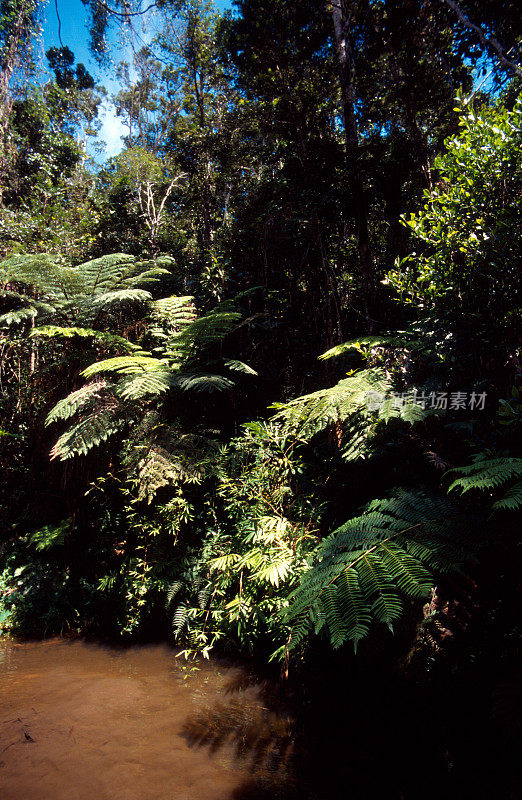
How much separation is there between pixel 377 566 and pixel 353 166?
4.88 m

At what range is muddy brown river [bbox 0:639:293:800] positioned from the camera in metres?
1.79

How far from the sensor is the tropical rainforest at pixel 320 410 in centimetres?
167

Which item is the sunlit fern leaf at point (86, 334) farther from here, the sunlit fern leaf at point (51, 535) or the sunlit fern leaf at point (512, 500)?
the sunlit fern leaf at point (512, 500)

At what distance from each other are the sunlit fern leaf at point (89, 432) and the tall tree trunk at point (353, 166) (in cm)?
294

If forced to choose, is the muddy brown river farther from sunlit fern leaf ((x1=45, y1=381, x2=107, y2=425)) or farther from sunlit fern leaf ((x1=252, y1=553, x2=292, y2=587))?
sunlit fern leaf ((x1=45, y1=381, x2=107, y2=425))

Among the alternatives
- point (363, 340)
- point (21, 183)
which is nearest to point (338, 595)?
point (363, 340)

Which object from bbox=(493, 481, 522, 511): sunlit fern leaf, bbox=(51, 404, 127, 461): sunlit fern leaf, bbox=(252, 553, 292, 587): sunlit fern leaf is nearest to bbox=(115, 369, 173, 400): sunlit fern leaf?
bbox=(51, 404, 127, 461): sunlit fern leaf

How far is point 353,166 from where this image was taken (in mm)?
4582

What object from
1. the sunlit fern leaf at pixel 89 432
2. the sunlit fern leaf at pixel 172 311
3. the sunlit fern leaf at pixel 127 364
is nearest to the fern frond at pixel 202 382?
the sunlit fern leaf at pixel 127 364

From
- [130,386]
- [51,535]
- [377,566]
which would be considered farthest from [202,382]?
[377,566]

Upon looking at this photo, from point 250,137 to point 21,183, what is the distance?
6622 millimetres

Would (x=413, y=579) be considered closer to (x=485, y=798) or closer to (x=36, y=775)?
(x=485, y=798)

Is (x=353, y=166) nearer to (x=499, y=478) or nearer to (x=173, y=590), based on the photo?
A: (x=499, y=478)

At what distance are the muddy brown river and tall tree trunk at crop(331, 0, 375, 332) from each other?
367 cm
